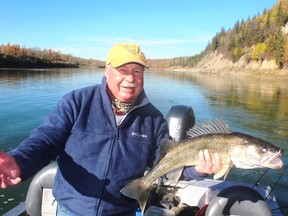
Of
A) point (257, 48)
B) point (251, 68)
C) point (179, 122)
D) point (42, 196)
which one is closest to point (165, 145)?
point (42, 196)

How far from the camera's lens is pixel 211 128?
357cm

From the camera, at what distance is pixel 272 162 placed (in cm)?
323

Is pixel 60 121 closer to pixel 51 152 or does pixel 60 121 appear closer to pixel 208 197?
pixel 51 152

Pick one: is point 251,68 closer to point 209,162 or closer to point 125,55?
point 209,162

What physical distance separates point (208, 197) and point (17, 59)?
113290mm

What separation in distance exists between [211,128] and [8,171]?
2231 millimetres

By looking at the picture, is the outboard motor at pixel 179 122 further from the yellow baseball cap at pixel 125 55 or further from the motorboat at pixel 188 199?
the yellow baseball cap at pixel 125 55

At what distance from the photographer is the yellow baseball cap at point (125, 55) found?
10.6 ft

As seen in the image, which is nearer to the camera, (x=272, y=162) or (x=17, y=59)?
(x=272, y=162)

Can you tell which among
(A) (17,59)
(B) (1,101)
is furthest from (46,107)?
(A) (17,59)

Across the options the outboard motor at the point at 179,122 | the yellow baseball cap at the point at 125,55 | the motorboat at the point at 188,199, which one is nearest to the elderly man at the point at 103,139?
the yellow baseball cap at the point at 125,55

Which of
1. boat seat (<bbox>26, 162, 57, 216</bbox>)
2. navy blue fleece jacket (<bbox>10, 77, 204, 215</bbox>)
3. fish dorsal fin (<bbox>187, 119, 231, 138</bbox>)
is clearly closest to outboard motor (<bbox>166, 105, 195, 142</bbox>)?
boat seat (<bbox>26, 162, 57, 216</bbox>)

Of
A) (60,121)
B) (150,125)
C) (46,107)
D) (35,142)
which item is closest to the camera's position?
(35,142)

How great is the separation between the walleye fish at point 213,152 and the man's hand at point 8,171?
1203 mm
